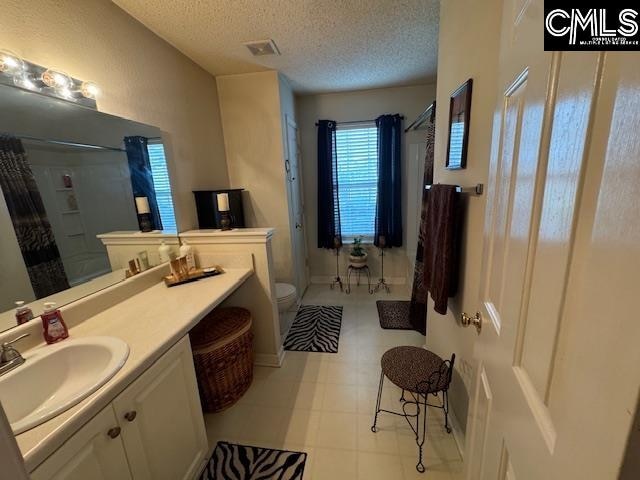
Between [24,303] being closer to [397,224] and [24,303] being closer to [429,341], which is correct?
[429,341]

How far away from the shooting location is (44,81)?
3.86ft

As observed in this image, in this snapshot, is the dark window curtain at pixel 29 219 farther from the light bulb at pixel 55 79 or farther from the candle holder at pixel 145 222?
the candle holder at pixel 145 222

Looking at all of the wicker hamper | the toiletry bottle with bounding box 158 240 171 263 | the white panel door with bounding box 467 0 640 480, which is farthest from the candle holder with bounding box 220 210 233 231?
the white panel door with bounding box 467 0 640 480

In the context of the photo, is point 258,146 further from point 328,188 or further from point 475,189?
point 475,189

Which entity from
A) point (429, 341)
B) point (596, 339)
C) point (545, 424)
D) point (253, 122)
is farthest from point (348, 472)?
point (253, 122)

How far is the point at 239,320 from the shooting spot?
1.79 meters

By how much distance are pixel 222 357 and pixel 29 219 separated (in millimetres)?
1140

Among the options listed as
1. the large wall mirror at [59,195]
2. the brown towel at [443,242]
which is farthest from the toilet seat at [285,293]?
the brown towel at [443,242]

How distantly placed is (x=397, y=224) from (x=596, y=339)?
304 cm

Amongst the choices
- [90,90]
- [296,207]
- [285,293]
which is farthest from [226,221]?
[296,207]

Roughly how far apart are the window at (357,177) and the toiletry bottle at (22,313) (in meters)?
2.86

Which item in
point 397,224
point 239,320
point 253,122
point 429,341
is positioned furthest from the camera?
point 397,224

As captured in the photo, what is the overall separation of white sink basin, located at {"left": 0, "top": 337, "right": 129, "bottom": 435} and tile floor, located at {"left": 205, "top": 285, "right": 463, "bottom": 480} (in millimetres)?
850

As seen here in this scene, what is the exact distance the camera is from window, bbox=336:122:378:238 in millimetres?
3203
